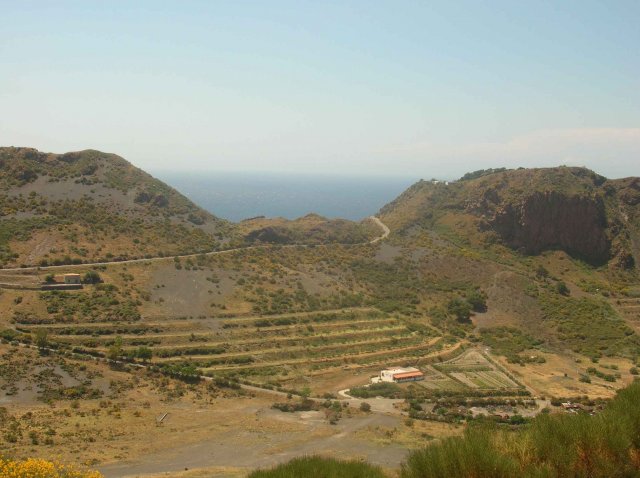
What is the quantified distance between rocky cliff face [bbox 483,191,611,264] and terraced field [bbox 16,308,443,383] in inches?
1397

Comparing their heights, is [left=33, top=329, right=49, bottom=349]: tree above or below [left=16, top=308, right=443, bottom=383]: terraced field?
above

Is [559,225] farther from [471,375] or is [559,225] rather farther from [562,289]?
[471,375]

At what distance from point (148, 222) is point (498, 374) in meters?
54.9

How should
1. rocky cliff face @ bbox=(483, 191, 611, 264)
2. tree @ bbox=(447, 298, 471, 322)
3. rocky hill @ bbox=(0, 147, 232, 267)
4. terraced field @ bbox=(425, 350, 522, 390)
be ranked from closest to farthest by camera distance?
terraced field @ bbox=(425, 350, 522, 390)
rocky hill @ bbox=(0, 147, 232, 267)
tree @ bbox=(447, 298, 471, 322)
rocky cliff face @ bbox=(483, 191, 611, 264)

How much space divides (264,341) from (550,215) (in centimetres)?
5931

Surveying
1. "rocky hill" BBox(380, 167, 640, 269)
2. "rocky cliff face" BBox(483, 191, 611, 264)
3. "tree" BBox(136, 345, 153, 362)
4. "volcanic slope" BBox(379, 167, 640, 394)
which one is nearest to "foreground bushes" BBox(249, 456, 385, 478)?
"tree" BBox(136, 345, 153, 362)

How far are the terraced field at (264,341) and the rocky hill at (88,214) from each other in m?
17.6

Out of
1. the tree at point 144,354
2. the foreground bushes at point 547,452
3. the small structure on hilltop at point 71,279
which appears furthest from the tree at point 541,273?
the foreground bushes at point 547,452

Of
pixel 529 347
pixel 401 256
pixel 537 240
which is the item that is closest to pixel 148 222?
pixel 401 256

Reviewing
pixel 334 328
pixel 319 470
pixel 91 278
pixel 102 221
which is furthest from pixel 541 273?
pixel 319 470

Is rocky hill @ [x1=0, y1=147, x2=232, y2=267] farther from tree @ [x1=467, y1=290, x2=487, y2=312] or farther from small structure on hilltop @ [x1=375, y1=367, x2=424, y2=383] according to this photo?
tree @ [x1=467, y1=290, x2=487, y2=312]

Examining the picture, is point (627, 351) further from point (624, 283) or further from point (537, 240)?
point (537, 240)

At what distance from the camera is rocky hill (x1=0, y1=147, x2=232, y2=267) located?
215 ft

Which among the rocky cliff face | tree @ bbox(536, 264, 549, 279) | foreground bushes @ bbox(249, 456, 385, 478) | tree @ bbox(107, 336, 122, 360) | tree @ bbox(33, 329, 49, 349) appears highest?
the rocky cliff face
